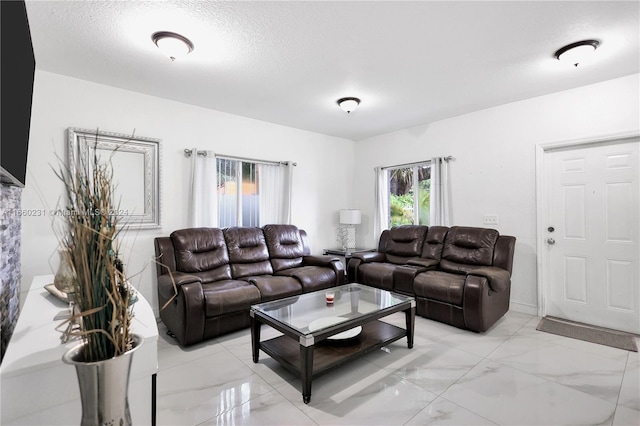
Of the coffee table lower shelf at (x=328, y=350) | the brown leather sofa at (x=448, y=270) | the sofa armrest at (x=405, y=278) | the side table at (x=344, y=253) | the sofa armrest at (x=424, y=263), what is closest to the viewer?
the coffee table lower shelf at (x=328, y=350)

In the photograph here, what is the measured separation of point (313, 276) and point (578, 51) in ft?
10.5

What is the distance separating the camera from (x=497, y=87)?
3.23m

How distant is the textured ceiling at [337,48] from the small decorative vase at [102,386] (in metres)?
2.05

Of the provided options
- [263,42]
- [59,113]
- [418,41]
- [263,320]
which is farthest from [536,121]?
[59,113]

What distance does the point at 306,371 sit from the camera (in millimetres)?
1914

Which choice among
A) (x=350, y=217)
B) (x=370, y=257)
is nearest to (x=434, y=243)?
(x=370, y=257)

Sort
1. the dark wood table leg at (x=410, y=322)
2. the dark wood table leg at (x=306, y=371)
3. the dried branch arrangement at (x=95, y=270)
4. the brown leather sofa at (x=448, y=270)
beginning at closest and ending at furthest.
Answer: the dried branch arrangement at (x=95, y=270)
the dark wood table leg at (x=306, y=371)
the dark wood table leg at (x=410, y=322)
the brown leather sofa at (x=448, y=270)

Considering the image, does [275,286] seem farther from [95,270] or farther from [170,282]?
[95,270]

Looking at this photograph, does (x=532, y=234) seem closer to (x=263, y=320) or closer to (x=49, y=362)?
(x=263, y=320)

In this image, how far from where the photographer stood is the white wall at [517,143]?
3086 millimetres

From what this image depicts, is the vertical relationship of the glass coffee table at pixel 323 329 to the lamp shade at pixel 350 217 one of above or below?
below

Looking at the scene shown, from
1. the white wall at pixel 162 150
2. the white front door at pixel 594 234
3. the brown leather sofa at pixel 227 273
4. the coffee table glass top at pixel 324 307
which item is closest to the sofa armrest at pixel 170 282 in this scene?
the brown leather sofa at pixel 227 273

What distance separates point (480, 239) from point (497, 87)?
1710 millimetres

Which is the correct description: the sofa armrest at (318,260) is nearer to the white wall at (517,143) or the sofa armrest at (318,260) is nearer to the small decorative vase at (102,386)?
the white wall at (517,143)
